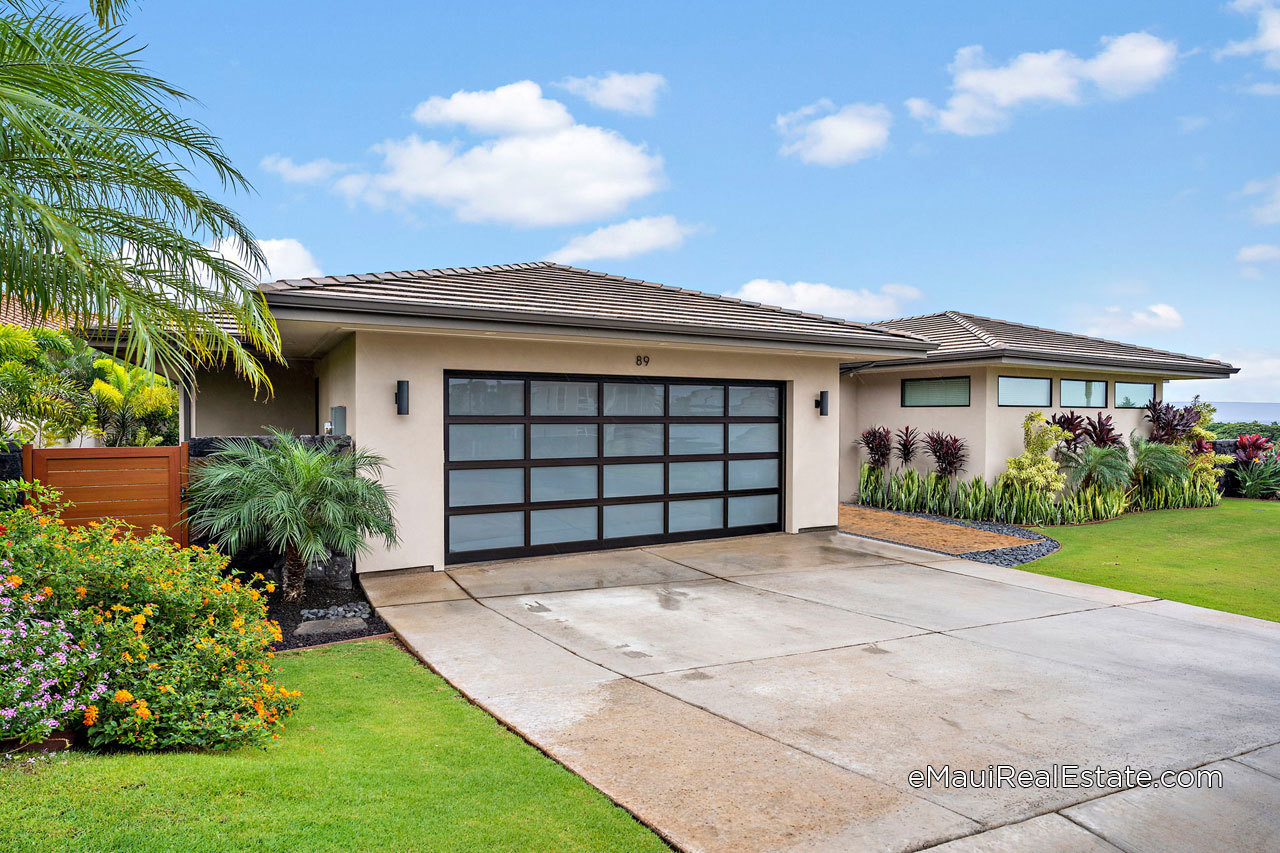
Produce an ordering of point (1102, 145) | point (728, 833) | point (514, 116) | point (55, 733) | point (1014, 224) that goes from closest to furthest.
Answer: point (728, 833) < point (55, 733) < point (1102, 145) < point (1014, 224) < point (514, 116)

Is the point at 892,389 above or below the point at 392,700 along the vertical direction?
above

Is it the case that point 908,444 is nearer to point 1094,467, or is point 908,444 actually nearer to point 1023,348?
point 1023,348

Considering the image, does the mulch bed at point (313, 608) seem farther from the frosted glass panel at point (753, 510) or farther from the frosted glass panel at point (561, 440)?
the frosted glass panel at point (753, 510)

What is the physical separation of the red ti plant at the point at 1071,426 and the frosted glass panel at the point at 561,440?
9610 mm

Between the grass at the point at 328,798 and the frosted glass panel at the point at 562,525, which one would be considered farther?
the frosted glass panel at the point at 562,525

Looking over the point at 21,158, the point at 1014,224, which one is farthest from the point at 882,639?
the point at 1014,224

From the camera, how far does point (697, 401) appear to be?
33.2 feet

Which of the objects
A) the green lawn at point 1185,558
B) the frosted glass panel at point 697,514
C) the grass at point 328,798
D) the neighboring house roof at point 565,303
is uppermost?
the neighboring house roof at point 565,303

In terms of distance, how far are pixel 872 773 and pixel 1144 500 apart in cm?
1493

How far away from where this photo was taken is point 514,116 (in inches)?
824

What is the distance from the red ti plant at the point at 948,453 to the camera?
13.5 m

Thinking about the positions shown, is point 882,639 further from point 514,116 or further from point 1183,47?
point 514,116

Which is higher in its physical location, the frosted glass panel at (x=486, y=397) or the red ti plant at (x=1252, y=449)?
the frosted glass panel at (x=486, y=397)

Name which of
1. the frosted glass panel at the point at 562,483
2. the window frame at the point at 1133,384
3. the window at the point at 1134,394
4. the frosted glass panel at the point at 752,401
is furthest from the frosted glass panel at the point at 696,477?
the window at the point at 1134,394
